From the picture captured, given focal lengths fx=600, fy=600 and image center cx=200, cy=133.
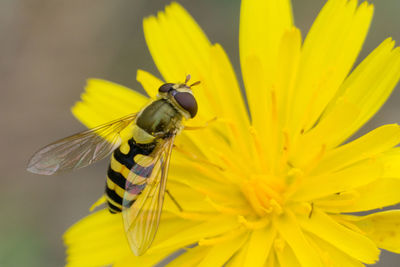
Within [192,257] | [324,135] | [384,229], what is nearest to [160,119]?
[192,257]

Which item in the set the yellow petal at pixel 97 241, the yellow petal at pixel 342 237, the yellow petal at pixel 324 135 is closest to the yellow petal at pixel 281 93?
the yellow petal at pixel 324 135

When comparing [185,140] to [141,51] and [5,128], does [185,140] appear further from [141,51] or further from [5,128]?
[5,128]

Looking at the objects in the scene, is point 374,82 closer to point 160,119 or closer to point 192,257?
point 160,119

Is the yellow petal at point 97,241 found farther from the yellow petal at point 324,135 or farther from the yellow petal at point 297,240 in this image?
the yellow petal at point 324,135

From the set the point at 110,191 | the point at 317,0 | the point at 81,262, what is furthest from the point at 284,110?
the point at 317,0

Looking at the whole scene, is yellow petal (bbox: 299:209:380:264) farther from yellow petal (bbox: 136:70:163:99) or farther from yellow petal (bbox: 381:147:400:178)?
yellow petal (bbox: 136:70:163:99)

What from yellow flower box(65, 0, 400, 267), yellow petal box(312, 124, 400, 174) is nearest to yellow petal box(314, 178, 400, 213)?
yellow flower box(65, 0, 400, 267)
